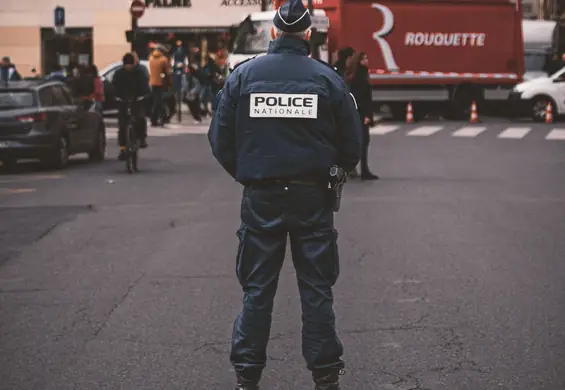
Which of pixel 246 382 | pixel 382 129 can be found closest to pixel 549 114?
pixel 382 129

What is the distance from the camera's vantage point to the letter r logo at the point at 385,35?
3612 centimetres

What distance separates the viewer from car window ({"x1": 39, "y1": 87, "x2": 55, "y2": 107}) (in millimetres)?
20734

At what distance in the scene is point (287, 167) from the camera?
231 inches

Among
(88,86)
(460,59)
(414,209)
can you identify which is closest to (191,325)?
(414,209)

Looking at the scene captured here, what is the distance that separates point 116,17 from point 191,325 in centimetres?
4668

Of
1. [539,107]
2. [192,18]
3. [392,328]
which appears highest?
[192,18]

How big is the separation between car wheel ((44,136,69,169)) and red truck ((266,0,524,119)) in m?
15.5

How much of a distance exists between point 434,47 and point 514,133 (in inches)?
292

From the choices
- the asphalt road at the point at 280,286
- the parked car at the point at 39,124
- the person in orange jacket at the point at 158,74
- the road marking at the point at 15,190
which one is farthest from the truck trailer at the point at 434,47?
the road marking at the point at 15,190

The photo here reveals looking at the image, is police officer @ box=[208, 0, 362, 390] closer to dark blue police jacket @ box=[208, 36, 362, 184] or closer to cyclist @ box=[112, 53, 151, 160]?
dark blue police jacket @ box=[208, 36, 362, 184]

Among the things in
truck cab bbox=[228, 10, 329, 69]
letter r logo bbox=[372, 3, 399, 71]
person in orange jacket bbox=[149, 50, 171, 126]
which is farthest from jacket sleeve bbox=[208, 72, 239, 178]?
letter r logo bbox=[372, 3, 399, 71]

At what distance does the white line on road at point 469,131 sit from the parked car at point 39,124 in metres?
10.5

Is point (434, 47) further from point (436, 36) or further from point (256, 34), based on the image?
point (256, 34)

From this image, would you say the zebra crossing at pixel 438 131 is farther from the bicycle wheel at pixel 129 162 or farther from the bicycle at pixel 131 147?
the bicycle wheel at pixel 129 162
